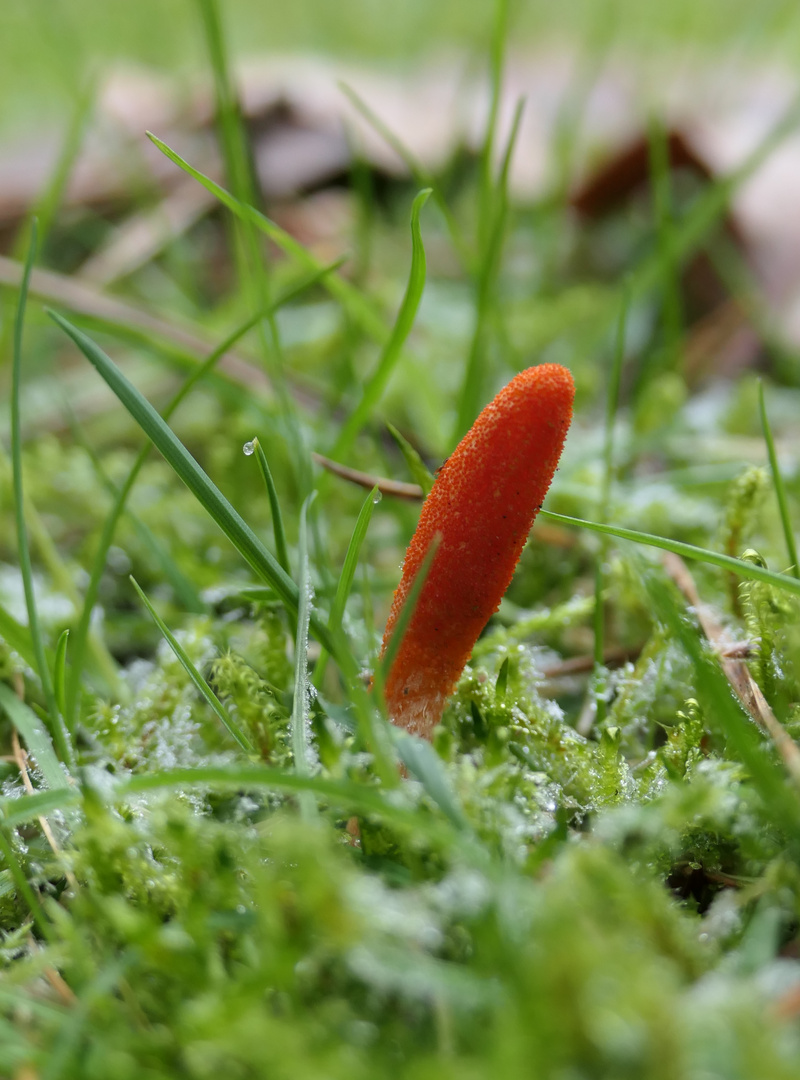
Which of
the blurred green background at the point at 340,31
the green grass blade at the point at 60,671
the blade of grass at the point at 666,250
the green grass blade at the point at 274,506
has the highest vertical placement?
the blurred green background at the point at 340,31

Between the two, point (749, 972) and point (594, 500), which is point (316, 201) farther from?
point (749, 972)

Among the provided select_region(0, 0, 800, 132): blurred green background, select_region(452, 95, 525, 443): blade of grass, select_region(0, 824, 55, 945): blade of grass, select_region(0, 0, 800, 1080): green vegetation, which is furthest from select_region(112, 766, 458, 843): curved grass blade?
select_region(0, 0, 800, 132): blurred green background

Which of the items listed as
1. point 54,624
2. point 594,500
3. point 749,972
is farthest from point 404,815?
point 594,500

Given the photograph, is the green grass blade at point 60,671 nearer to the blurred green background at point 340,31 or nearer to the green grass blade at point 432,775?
the green grass blade at point 432,775

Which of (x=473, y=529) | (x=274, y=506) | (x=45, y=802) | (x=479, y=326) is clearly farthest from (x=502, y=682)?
(x=479, y=326)

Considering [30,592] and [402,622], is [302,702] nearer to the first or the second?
[402,622]

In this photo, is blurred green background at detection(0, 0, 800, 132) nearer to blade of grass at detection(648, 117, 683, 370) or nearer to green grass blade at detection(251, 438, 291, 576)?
blade of grass at detection(648, 117, 683, 370)

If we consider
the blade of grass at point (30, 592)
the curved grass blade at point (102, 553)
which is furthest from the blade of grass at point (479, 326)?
the blade of grass at point (30, 592)
